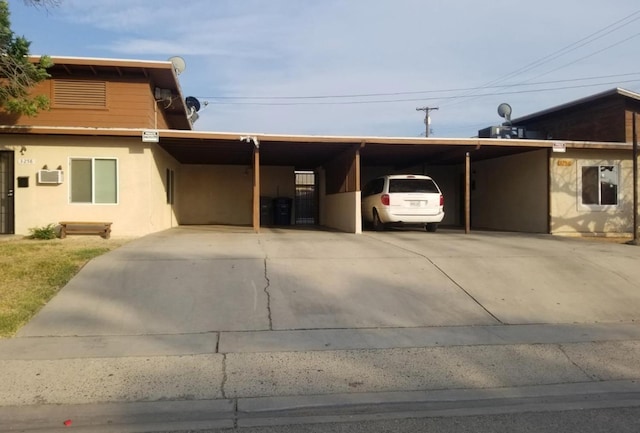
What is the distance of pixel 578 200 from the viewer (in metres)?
17.5

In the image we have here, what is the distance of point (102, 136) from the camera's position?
14.2 metres

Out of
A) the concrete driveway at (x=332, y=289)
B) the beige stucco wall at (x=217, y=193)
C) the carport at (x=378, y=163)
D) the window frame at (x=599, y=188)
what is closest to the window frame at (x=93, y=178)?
the carport at (x=378, y=163)

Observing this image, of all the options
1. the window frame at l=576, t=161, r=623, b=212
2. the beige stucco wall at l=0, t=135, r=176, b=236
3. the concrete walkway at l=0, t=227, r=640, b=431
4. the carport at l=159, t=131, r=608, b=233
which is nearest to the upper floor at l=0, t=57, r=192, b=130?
the beige stucco wall at l=0, t=135, r=176, b=236

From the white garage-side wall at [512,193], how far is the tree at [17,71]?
1457 cm

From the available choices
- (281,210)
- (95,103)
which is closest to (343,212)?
(281,210)

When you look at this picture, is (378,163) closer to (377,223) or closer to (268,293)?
(377,223)

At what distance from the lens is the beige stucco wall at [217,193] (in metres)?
22.2

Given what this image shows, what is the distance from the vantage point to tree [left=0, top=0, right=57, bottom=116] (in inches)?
467

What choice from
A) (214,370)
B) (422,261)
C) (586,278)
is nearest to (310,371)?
(214,370)

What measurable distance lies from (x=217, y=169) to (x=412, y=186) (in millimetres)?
9408

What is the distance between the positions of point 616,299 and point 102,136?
12.2 meters

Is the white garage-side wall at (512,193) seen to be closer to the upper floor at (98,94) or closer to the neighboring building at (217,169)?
the neighboring building at (217,169)

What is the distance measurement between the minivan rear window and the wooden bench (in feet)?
25.7

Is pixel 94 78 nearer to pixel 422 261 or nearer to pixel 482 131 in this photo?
pixel 422 261
